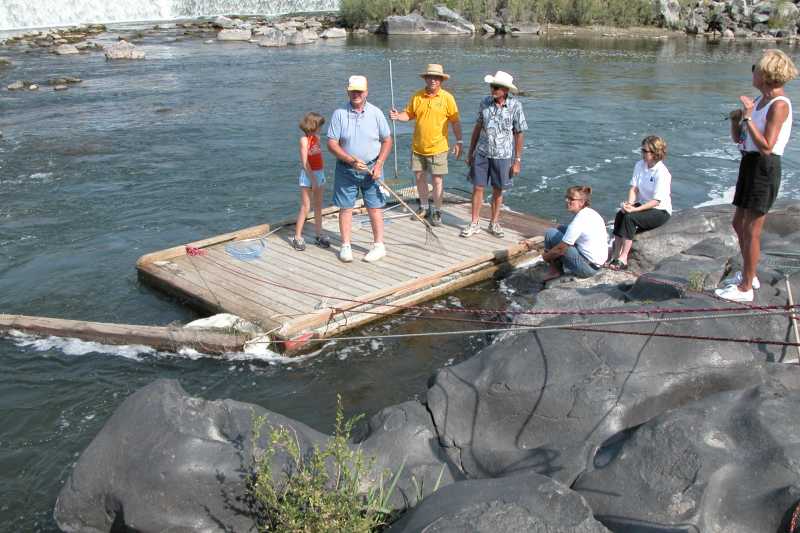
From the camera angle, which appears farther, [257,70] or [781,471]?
[257,70]

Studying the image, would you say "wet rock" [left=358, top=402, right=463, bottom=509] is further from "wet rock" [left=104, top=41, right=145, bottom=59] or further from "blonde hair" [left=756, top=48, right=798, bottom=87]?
"wet rock" [left=104, top=41, right=145, bottom=59]

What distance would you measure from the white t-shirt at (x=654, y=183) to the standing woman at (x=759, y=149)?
1886 mm

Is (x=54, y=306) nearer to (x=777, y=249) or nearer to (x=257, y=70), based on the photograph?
(x=777, y=249)

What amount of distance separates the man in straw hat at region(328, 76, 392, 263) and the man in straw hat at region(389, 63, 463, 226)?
89cm

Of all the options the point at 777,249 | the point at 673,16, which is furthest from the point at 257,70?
the point at 673,16

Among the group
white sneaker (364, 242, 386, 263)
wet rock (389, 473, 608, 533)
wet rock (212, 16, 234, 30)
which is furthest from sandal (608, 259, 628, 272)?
wet rock (212, 16, 234, 30)

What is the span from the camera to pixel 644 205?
8234mm

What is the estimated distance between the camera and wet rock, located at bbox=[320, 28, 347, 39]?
4119 cm

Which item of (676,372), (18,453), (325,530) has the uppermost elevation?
(676,372)

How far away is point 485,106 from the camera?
888cm

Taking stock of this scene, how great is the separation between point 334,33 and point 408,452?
130 ft

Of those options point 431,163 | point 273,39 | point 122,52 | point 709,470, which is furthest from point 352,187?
point 273,39

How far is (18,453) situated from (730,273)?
Result: 6644mm

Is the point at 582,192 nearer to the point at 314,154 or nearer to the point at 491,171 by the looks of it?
the point at 491,171
